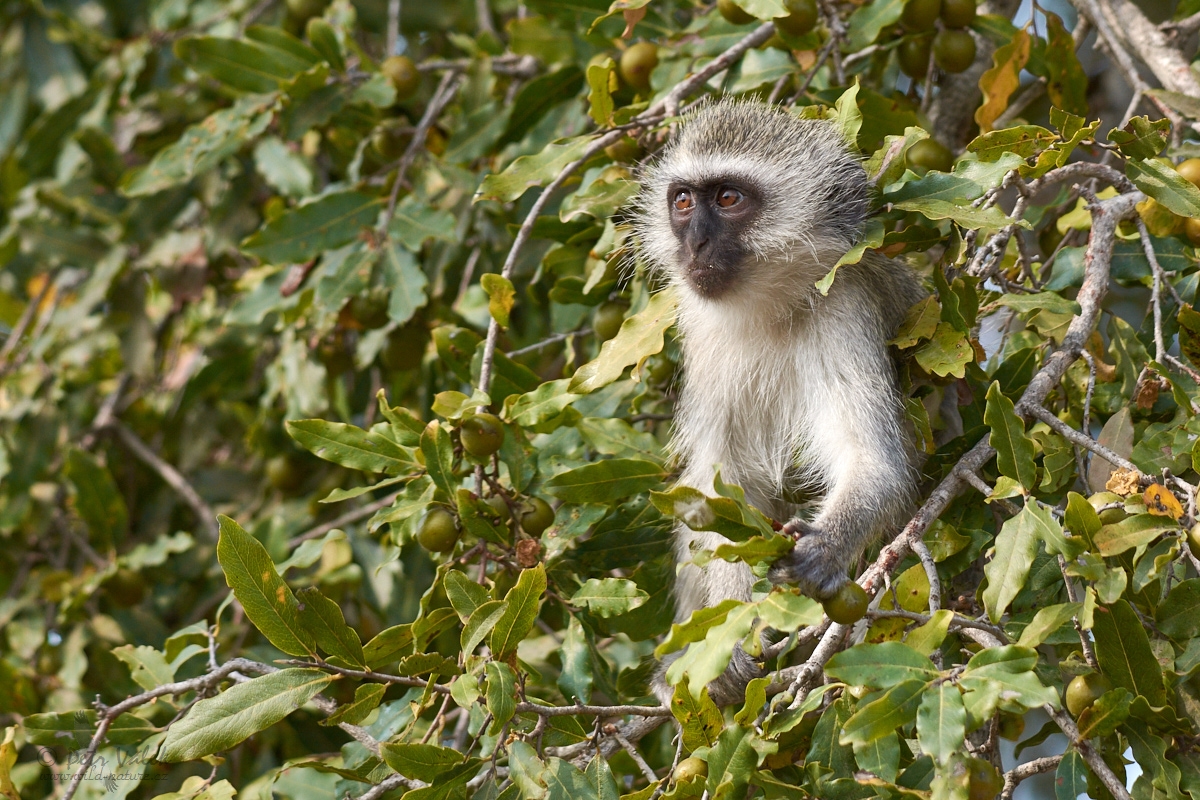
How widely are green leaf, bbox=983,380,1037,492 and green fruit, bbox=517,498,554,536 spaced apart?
1.00 metres

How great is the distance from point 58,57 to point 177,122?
0.92m

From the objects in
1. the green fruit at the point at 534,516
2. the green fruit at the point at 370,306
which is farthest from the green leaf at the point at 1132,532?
the green fruit at the point at 370,306

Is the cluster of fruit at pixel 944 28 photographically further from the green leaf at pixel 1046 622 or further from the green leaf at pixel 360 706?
the green leaf at pixel 360 706

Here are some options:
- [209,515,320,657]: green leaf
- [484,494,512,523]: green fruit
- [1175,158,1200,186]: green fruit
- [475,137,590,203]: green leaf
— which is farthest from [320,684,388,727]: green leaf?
[1175,158,1200,186]: green fruit

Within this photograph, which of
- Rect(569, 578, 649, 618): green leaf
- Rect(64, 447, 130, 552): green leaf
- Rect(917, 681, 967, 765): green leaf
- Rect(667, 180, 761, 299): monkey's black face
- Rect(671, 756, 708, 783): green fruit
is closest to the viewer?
Rect(917, 681, 967, 765): green leaf

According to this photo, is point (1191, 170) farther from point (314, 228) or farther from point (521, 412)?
point (314, 228)

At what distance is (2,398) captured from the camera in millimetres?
4367

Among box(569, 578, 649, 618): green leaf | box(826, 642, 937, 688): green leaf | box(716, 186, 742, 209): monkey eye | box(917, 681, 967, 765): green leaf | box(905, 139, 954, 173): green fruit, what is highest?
box(905, 139, 954, 173): green fruit

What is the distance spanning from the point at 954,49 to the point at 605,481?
149cm

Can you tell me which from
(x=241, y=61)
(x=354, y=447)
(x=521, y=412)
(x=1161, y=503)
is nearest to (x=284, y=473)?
(x=241, y=61)

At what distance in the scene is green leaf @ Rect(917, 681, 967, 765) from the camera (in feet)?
5.08

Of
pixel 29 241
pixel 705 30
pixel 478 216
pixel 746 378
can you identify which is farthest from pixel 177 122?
pixel 746 378

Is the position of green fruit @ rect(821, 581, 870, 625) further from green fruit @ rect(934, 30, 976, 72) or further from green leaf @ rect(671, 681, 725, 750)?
green fruit @ rect(934, 30, 976, 72)

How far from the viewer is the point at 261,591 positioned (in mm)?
1983
